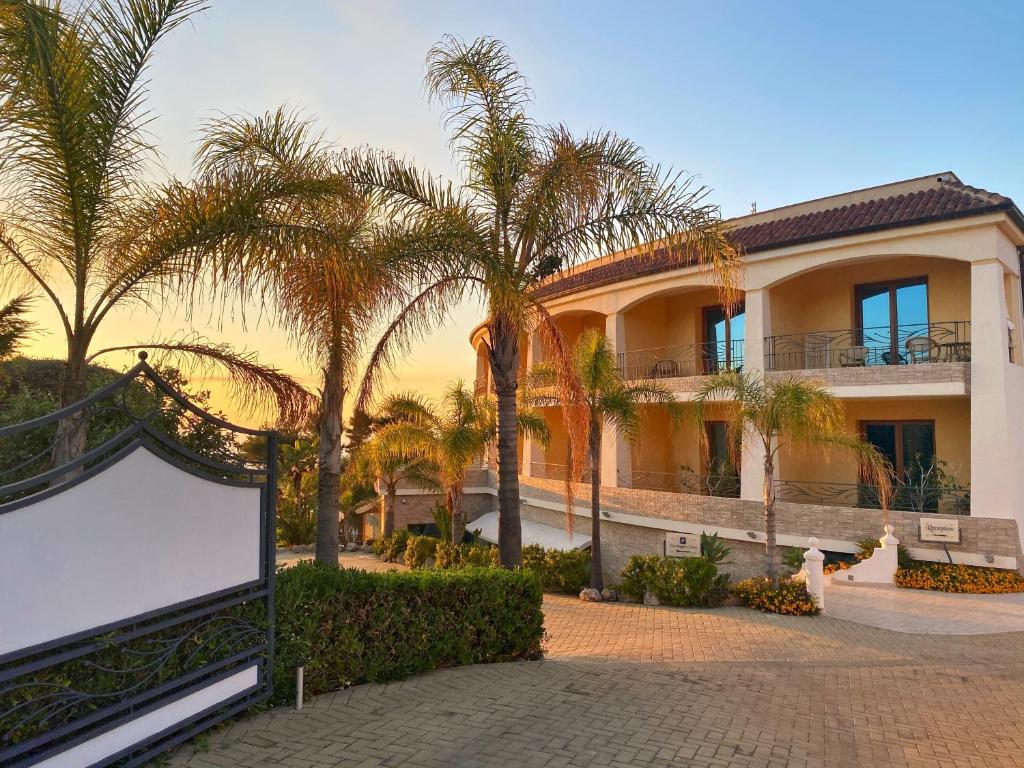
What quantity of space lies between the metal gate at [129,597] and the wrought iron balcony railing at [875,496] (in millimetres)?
14069

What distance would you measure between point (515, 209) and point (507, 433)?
12.0 feet

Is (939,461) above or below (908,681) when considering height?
above

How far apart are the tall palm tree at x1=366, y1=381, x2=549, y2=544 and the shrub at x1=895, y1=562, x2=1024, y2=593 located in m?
9.44

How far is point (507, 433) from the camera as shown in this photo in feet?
35.1

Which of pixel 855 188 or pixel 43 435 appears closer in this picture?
pixel 43 435

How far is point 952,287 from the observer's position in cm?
1709

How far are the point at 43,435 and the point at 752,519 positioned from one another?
48.5 feet

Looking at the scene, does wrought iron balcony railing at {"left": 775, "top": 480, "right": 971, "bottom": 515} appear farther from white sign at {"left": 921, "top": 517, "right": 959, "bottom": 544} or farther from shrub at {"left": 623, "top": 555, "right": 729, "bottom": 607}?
shrub at {"left": 623, "top": 555, "right": 729, "bottom": 607}

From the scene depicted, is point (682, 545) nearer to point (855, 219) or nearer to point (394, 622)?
point (855, 219)

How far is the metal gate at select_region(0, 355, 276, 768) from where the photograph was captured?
3975 mm

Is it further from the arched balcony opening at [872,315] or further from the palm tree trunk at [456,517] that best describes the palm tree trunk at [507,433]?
the palm tree trunk at [456,517]

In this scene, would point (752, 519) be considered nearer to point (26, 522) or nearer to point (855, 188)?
point (855, 188)

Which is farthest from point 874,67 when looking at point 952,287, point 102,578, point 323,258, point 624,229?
point 102,578

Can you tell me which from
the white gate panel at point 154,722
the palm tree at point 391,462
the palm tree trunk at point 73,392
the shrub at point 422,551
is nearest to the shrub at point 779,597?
the white gate panel at point 154,722
